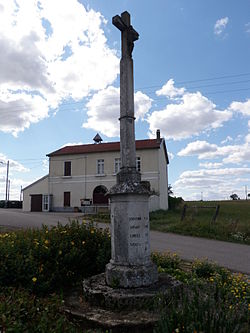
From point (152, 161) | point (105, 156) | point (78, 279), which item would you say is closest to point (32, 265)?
point (78, 279)

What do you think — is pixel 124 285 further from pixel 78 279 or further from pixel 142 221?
pixel 78 279

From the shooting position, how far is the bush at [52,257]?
4.39m

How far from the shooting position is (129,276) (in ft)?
14.8

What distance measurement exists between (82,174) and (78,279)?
2597cm

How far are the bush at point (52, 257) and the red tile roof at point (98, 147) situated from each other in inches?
Answer: 894

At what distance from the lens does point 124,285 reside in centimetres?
450

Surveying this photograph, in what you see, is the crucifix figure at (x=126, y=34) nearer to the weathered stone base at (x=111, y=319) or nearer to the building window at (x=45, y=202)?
the weathered stone base at (x=111, y=319)

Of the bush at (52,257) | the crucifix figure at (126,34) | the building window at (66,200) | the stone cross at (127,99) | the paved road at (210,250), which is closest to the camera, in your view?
the bush at (52,257)

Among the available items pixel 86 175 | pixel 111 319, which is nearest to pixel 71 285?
pixel 111 319

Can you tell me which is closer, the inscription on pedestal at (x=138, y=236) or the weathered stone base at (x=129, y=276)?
the weathered stone base at (x=129, y=276)

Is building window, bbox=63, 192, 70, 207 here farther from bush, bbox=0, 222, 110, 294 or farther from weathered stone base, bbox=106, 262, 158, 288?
weathered stone base, bbox=106, 262, 158, 288

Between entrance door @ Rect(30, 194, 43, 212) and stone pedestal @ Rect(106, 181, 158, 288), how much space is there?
29.3 m

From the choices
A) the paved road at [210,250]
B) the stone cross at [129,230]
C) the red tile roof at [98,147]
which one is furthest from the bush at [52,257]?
the red tile roof at [98,147]

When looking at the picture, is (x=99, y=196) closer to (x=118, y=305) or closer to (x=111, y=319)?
(x=118, y=305)
